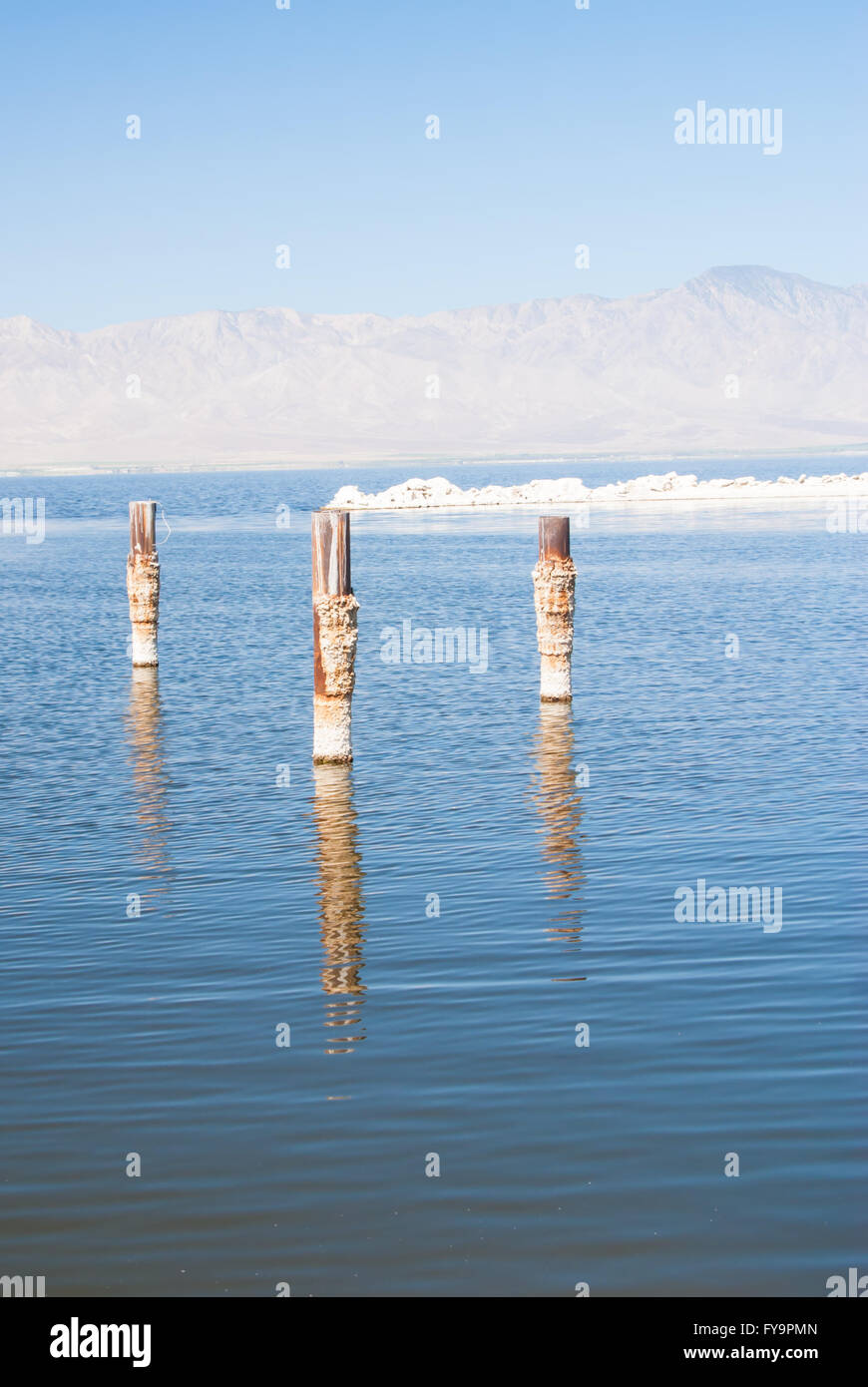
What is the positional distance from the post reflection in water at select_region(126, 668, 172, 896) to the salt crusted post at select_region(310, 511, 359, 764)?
2.18 meters

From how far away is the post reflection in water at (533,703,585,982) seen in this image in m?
13.6

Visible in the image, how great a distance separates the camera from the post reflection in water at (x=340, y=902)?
37.5ft

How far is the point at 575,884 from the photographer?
48.2 feet

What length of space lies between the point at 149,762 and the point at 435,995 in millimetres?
10631

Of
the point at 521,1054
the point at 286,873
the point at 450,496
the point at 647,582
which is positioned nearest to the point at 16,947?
the point at 286,873

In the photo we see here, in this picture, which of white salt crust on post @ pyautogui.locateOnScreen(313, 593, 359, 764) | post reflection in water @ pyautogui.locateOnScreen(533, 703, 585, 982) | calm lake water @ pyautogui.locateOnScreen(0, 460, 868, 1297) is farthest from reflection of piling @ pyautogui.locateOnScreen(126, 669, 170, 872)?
post reflection in water @ pyautogui.locateOnScreen(533, 703, 585, 982)

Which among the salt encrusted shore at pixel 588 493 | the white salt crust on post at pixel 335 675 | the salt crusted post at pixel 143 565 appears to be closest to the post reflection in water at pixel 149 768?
the salt crusted post at pixel 143 565

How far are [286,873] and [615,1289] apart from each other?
A: 8174 millimetres

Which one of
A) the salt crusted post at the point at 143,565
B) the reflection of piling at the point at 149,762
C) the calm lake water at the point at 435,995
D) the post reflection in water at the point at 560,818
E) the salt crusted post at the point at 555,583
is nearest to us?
the calm lake water at the point at 435,995

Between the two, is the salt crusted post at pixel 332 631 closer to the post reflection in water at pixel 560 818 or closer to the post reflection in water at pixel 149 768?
the post reflection in water at pixel 149 768

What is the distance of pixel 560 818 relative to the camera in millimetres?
17453

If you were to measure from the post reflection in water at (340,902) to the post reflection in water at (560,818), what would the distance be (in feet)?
5.29

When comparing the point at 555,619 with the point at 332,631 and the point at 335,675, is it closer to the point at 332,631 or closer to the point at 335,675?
the point at 335,675

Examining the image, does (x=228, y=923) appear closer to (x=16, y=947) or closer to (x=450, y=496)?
(x=16, y=947)
